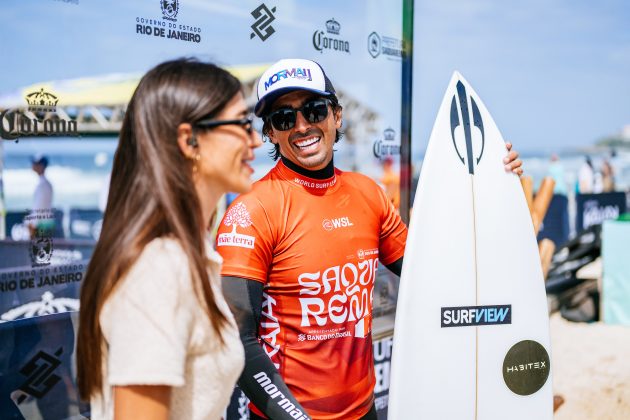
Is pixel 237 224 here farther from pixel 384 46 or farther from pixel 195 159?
pixel 384 46

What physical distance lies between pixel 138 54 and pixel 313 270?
1.05 meters

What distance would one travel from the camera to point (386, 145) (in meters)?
3.25

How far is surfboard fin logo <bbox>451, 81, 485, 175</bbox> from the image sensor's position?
230cm

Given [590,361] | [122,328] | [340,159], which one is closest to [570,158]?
[590,361]

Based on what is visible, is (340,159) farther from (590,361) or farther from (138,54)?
(590,361)

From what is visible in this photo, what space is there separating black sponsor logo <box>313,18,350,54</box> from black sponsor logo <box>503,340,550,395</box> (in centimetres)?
155

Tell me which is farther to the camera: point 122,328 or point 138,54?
point 138,54

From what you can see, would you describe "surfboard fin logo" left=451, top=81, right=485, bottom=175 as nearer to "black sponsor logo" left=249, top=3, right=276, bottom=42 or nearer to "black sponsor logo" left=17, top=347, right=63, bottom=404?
"black sponsor logo" left=249, top=3, right=276, bottom=42

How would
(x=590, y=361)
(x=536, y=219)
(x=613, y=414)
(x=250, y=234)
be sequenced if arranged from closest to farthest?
(x=250, y=234), (x=536, y=219), (x=613, y=414), (x=590, y=361)

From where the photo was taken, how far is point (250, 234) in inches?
64.4

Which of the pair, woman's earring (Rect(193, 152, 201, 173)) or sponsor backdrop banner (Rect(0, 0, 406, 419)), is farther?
sponsor backdrop banner (Rect(0, 0, 406, 419))

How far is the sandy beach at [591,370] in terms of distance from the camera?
154 inches

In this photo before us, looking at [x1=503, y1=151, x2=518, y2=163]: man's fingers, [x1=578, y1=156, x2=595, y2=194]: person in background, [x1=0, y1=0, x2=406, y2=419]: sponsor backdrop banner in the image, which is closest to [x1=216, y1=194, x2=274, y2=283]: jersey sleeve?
[x1=0, y1=0, x2=406, y2=419]: sponsor backdrop banner

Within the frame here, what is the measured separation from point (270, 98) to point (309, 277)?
0.51 m
